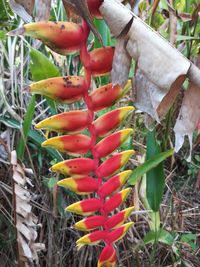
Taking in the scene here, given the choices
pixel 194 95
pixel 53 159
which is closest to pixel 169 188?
pixel 53 159

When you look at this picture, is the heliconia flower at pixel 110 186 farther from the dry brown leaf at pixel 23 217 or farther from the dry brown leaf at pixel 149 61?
the dry brown leaf at pixel 23 217

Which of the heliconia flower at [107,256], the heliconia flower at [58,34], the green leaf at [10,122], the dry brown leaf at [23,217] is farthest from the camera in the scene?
the green leaf at [10,122]

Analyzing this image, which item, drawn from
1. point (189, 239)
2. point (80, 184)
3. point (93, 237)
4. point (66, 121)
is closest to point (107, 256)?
point (93, 237)

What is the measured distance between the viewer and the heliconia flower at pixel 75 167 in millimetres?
723

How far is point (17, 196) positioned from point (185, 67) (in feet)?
1.80

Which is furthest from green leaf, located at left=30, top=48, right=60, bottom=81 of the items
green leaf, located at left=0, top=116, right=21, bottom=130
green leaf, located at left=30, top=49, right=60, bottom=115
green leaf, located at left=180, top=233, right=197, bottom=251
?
green leaf, located at left=180, top=233, right=197, bottom=251

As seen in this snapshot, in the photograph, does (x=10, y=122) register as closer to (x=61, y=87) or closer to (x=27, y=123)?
(x=27, y=123)

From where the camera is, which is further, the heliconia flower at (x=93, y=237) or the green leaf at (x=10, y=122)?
the green leaf at (x=10, y=122)

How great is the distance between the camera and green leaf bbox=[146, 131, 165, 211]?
1187 millimetres

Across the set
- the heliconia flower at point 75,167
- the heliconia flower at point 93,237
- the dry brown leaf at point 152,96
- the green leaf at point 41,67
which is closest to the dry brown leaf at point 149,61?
the dry brown leaf at point 152,96

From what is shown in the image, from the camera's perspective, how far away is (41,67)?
44.8 inches

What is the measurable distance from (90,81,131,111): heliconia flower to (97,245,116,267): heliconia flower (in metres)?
0.26

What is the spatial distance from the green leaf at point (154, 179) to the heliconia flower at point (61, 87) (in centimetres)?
53

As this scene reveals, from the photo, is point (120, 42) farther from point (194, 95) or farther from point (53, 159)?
point (53, 159)
